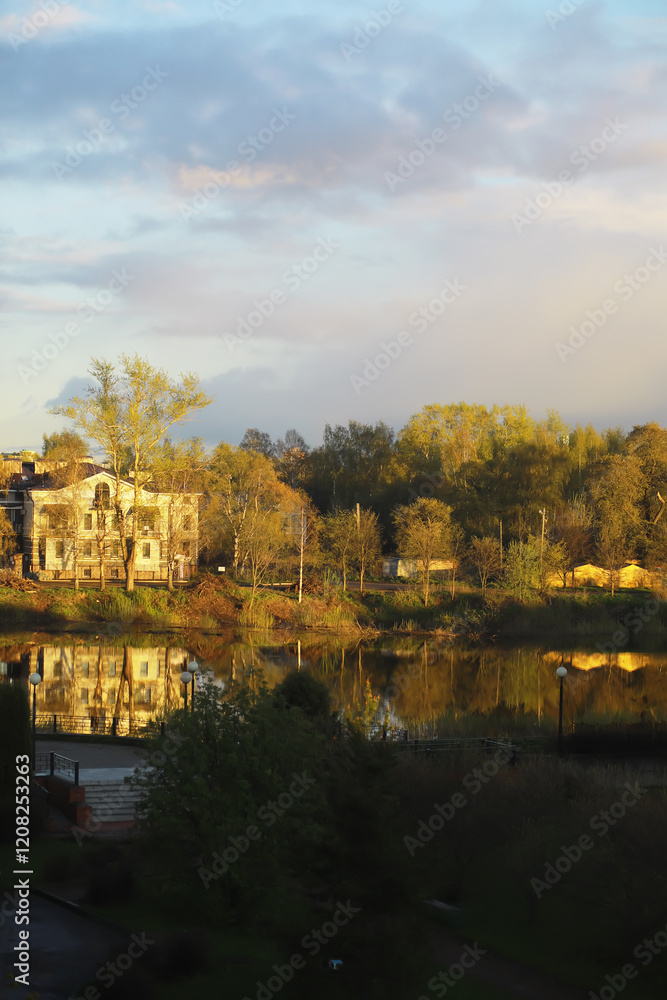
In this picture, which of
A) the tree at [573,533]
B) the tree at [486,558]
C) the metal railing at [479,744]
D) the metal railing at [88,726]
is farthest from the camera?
the tree at [573,533]

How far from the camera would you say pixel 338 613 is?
5331 cm

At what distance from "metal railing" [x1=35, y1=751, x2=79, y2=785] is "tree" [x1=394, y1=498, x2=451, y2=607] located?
3680cm

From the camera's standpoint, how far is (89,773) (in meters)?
20.6

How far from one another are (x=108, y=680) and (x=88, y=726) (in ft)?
31.6

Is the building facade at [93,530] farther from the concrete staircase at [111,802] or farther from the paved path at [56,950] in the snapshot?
the paved path at [56,950]

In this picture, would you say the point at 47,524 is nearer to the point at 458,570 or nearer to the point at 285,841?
the point at 458,570

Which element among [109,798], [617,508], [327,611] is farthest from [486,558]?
[109,798]

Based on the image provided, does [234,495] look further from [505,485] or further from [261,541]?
[505,485]

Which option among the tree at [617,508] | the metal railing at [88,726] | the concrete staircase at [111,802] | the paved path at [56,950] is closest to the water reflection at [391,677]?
the metal railing at [88,726]

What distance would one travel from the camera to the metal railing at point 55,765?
2031cm

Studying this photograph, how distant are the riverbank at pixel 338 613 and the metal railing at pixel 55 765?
28401 mm

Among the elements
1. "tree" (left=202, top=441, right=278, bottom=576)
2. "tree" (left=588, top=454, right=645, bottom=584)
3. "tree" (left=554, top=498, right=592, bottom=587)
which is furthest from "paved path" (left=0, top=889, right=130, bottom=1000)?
"tree" (left=588, top=454, right=645, bottom=584)

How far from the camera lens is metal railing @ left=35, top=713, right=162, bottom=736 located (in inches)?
1017

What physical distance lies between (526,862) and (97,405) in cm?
4174
